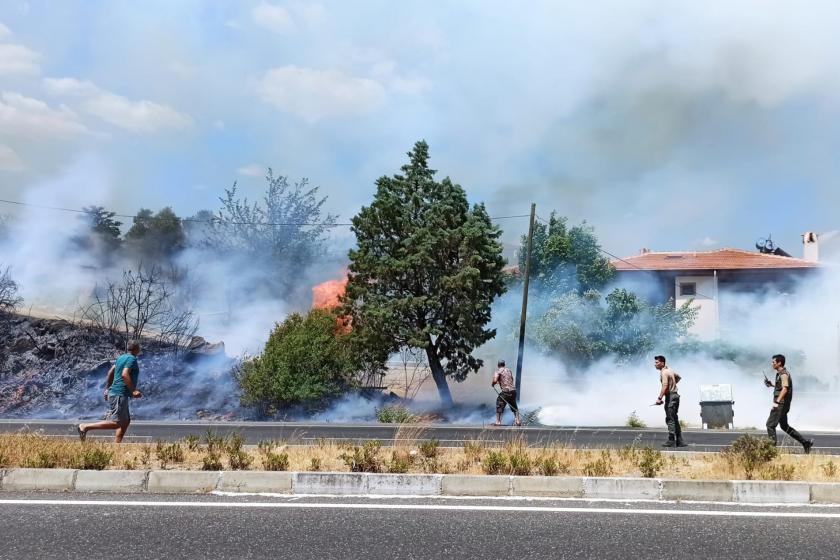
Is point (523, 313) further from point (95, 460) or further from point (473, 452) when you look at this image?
point (95, 460)

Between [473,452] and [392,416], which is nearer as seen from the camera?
[473,452]

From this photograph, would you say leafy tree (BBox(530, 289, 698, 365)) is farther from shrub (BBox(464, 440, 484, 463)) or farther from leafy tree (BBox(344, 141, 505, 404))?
shrub (BBox(464, 440, 484, 463))

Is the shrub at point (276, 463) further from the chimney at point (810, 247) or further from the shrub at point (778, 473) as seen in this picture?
the chimney at point (810, 247)

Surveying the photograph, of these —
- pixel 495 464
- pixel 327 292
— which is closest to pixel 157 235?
pixel 327 292

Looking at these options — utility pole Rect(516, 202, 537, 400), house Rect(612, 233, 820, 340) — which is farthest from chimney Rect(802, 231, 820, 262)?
utility pole Rect(516, 202, 537, 400)

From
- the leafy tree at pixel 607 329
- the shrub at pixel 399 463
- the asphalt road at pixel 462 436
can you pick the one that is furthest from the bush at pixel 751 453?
the leafy tree at pixel 607 329

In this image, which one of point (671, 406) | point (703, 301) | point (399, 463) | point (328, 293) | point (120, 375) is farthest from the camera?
point (703, 301)

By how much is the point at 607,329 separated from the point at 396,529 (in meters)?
24.8

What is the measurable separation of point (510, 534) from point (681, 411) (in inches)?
836

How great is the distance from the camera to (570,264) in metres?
33.5

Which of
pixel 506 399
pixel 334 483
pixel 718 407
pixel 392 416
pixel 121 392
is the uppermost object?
pixel 718 407

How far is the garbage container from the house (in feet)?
61.8

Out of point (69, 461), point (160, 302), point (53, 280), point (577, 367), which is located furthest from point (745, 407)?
point (53, 280)

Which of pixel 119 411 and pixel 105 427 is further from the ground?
pixel 119 411
